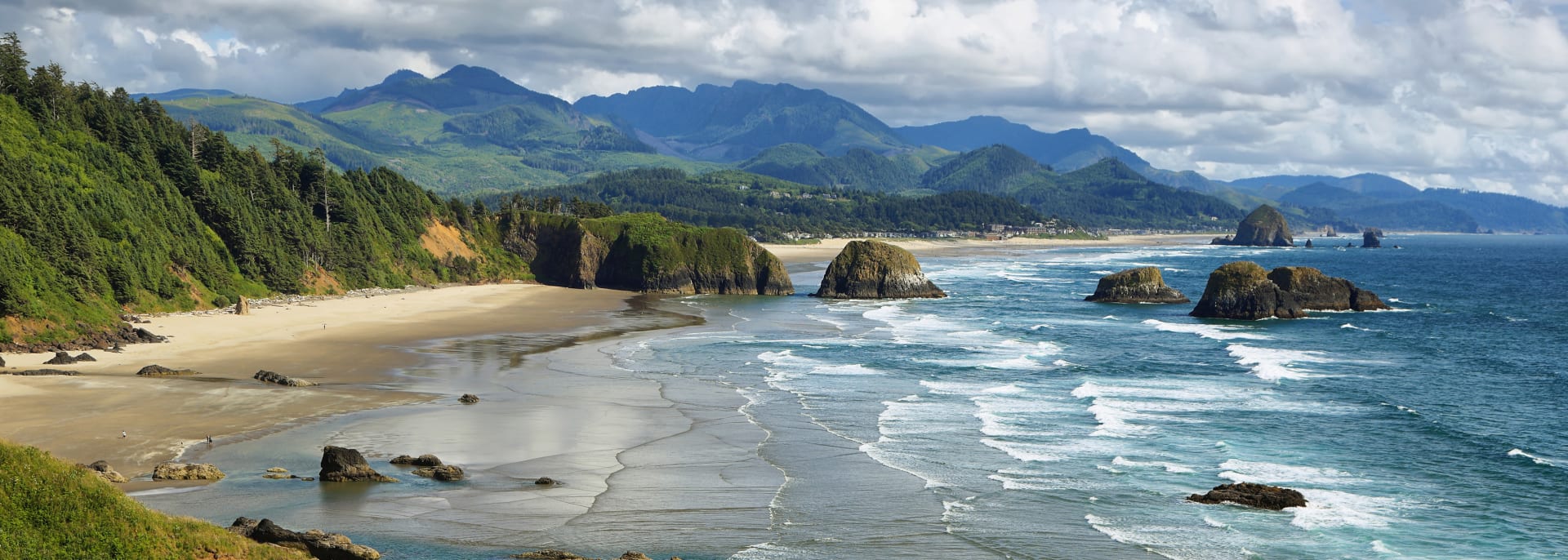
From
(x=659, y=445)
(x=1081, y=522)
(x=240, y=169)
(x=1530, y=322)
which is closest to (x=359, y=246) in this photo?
(x=240, y=169)

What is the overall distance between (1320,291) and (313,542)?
260 feet

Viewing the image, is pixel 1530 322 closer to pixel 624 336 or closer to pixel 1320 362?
pixel 1320 362

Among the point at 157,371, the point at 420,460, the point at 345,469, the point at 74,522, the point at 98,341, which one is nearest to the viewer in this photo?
the point at 74,522

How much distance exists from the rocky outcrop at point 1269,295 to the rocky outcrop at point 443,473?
63.6 metres

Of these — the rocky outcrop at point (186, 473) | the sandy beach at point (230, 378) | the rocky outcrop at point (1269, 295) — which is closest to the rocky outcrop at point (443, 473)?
the rocky outcrop at point (186, 473)

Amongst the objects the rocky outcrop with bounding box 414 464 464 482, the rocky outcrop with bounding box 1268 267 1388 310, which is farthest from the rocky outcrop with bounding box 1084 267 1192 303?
the rocky outcrop with bounding box 414 464 464 482

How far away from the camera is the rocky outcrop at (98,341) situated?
47156 mm

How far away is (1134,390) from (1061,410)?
6812 millimetres

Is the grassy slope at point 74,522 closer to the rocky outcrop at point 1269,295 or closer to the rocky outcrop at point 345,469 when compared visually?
the rocky outcrop at point 345,469

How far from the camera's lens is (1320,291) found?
83.1 m

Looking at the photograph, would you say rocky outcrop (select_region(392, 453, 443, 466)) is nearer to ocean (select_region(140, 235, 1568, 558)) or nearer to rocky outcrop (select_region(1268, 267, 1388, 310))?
ocean (select_region(140, 235, 1568, 558))

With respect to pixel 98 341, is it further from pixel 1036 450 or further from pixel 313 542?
pixel 1036 450

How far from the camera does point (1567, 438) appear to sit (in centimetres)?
3744

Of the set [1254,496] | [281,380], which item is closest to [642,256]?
[281,380]
